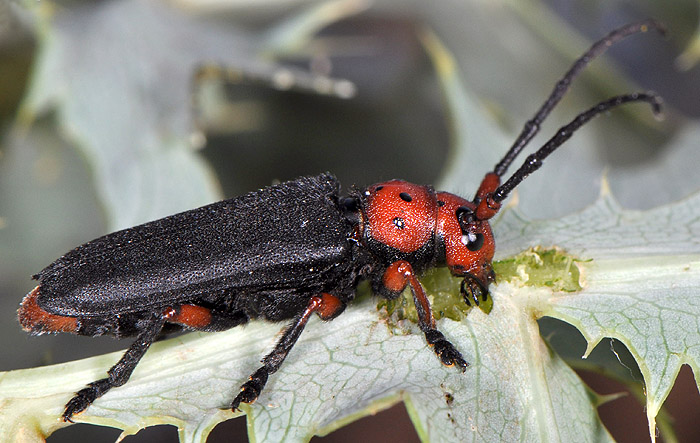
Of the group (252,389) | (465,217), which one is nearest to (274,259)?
(252,389)

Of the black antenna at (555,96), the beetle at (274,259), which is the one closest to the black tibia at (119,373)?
the beetle at (274,259)

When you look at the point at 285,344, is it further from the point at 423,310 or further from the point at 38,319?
the point at 38,319

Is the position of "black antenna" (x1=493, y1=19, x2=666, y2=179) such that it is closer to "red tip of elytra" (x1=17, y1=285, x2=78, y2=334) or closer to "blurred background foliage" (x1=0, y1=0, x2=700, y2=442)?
"blurred background foliage" (x1=0, y1=0, x2=700, y2=442)

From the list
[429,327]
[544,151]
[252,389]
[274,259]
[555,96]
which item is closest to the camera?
[252,389]

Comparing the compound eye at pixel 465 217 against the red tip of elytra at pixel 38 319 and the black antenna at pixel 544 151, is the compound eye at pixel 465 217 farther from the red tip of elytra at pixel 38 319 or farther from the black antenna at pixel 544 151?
the red tip of elytra at pixel 38 319

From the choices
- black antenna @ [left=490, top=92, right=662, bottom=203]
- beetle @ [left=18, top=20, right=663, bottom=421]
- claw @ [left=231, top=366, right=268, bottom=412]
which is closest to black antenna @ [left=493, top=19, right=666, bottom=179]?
beetle @ [left=18, top=20, right=663, bottom=421]

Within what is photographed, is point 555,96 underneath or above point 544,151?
above
